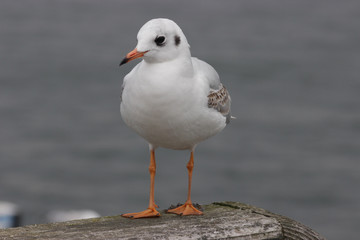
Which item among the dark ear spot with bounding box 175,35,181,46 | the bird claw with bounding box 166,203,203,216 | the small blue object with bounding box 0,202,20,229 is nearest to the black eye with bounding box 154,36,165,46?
the dark ear spot with bounding box 175,35,181,46

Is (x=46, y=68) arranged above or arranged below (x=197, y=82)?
above

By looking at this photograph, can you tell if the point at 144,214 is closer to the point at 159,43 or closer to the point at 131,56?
the point at 131,56

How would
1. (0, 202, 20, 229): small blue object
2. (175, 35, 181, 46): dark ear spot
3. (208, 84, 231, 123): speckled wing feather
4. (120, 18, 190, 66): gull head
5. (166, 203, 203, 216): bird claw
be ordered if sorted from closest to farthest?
1. (166, 203, 203, 216): bird claw
2. (120, 18, 190, 66): gull head
3. (175, 35, 181, 46): dark ear spot
4. (208, 84, 231, 123): speckled wing feather
5. (0, 202, 20, 229): small blue object

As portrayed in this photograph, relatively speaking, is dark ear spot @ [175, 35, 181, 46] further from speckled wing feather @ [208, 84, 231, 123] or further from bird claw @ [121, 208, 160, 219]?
bird claw @ [121, 208, 160, 219]

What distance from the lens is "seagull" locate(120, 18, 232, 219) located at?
5645 mm

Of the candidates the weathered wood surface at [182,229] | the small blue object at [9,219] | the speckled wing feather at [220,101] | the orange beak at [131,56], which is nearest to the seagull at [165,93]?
the orange beak at [131,56]

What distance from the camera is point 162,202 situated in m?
14.5

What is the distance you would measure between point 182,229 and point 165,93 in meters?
1.17

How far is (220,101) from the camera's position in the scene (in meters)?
6.50

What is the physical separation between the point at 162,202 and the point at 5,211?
4.30 m

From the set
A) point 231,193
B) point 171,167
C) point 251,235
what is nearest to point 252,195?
point 231,193

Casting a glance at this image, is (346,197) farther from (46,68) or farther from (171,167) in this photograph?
(46,68)

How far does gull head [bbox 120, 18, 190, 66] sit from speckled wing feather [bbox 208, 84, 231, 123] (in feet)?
1.67

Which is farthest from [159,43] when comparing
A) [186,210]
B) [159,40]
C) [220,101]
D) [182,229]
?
[182,229]
